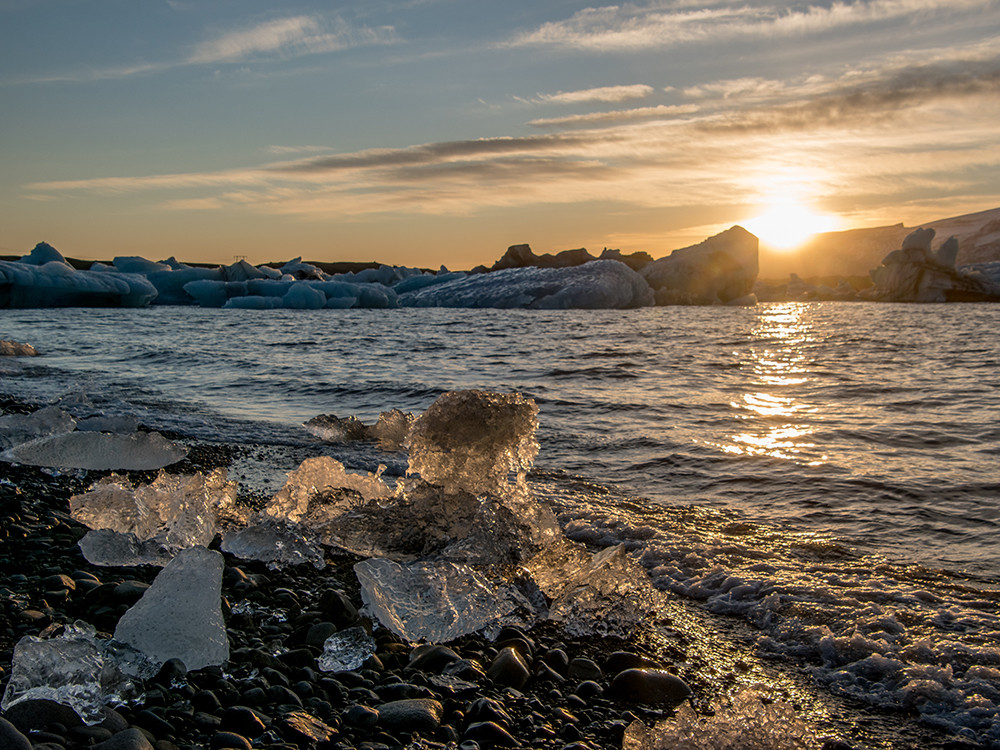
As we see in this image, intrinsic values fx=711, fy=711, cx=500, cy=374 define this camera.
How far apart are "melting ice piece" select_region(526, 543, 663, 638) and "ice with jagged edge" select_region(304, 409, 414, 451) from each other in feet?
11.8

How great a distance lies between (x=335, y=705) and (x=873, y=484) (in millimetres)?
4245

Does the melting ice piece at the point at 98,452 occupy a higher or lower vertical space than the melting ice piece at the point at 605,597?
higher

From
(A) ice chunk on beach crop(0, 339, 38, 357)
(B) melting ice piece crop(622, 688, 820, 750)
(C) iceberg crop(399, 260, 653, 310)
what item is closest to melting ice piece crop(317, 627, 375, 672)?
(B) melting ice piece crop(622, 688, 820, 750)

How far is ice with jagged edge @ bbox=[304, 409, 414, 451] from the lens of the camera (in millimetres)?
6422

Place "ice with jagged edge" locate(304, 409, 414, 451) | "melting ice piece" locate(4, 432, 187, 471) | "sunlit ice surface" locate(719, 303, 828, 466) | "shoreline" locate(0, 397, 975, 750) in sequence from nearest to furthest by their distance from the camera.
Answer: "shoreline" locate(0, 397, 975, 750)
"melting ice piece" locate(4, 432, 187, 471)
"sunlit ice surface" locate(719, 303, 828, 466)
"ice with jagged edge" locate(304, 409, 414, 451)

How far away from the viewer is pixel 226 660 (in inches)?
88.0

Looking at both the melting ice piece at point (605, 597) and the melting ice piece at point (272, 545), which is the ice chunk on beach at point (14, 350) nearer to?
the melting ice piece at point (272, 545)

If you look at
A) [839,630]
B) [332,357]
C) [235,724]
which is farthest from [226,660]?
[332,357]

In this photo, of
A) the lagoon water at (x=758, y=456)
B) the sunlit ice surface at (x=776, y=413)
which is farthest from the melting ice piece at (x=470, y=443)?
the sunlit ice surface at (x=776, y=413)

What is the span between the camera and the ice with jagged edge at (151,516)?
3020mm

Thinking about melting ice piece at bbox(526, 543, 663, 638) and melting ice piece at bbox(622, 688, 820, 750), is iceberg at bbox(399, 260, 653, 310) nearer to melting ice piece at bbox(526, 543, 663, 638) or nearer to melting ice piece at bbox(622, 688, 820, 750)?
melting ice piece at bbox(526, 543, 663, 638)

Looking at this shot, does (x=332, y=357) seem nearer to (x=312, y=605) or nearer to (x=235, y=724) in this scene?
(x=312, y=605)

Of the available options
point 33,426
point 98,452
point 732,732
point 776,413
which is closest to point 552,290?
point 776,413

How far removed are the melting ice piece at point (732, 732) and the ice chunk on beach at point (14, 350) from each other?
44.9 ft
